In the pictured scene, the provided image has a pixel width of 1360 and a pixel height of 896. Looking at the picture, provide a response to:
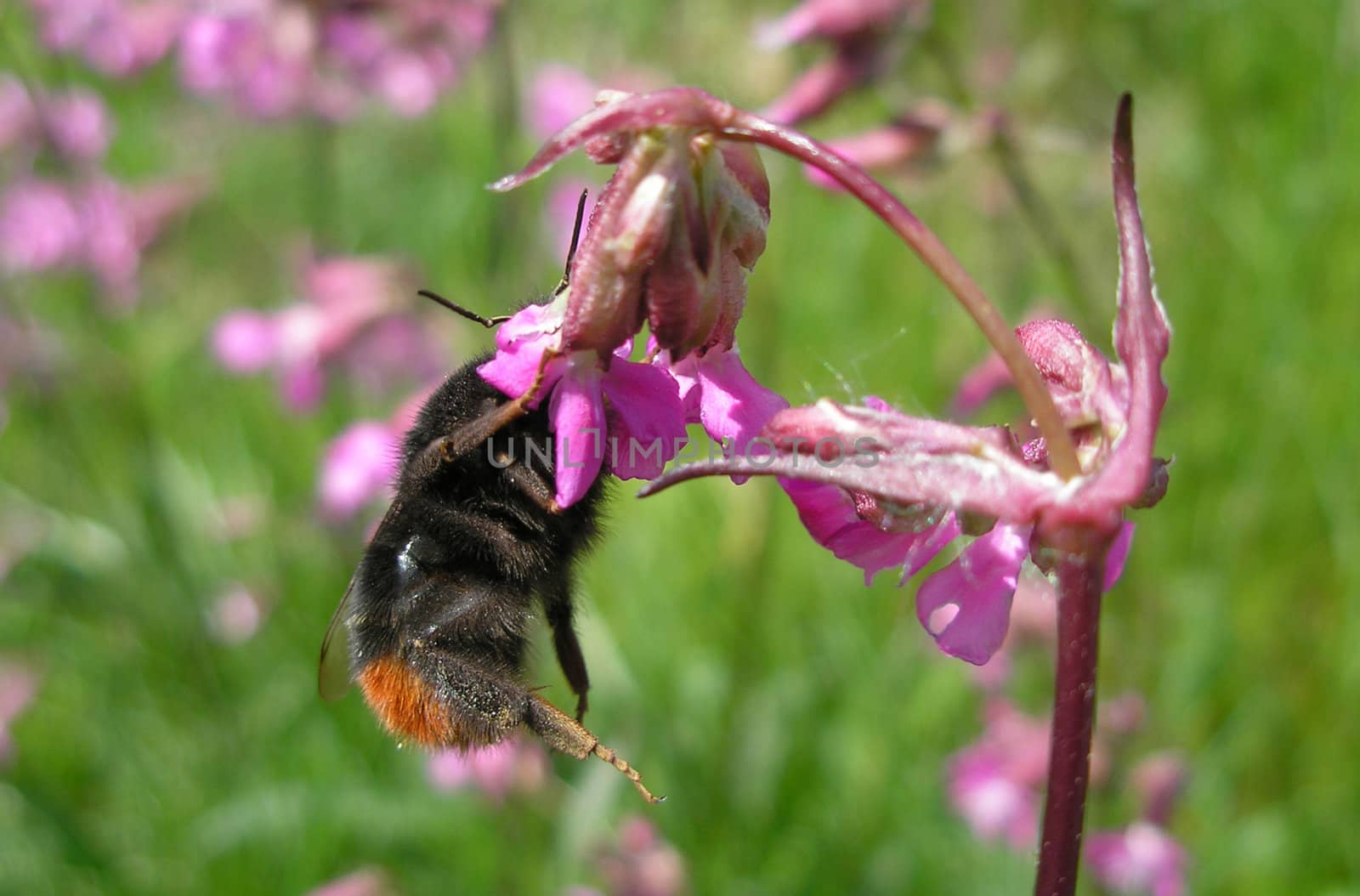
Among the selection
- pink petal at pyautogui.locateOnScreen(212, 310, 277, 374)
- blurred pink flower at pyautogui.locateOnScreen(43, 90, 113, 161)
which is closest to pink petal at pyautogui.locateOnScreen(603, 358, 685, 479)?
pink petal at pyautogui.locateOnScreen(212, 310, 277, 374)

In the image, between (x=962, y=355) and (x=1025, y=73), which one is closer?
(x=1025, y=73)

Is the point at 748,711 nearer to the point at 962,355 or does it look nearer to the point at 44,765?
the point at 962,355

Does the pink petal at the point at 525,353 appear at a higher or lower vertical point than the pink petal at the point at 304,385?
higher

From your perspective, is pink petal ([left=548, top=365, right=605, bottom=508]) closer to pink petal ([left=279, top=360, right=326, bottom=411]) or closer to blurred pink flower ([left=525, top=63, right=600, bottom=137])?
pink petal ([left=279, top=360, right=326, bottom=411])

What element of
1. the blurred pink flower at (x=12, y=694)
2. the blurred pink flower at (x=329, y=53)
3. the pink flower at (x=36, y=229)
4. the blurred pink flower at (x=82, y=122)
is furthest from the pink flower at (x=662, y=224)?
the pink flower at (x=36, y=229)

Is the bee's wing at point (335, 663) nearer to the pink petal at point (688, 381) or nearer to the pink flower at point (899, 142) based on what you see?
the pink petal at point (688, 381)

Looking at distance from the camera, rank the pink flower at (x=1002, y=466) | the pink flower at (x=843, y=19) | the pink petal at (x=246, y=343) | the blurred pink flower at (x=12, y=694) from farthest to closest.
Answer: the pink petal at (x=246, y=343), the blurred pink flower at (x=12, y=694), the pink flower at (x=843, y=19), the pink flower at (x=1002, y=466)

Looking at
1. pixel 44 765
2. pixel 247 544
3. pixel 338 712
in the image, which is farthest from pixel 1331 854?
pixel 44 765

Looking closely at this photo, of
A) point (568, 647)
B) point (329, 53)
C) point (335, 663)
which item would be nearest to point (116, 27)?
A: point (329, 53)
